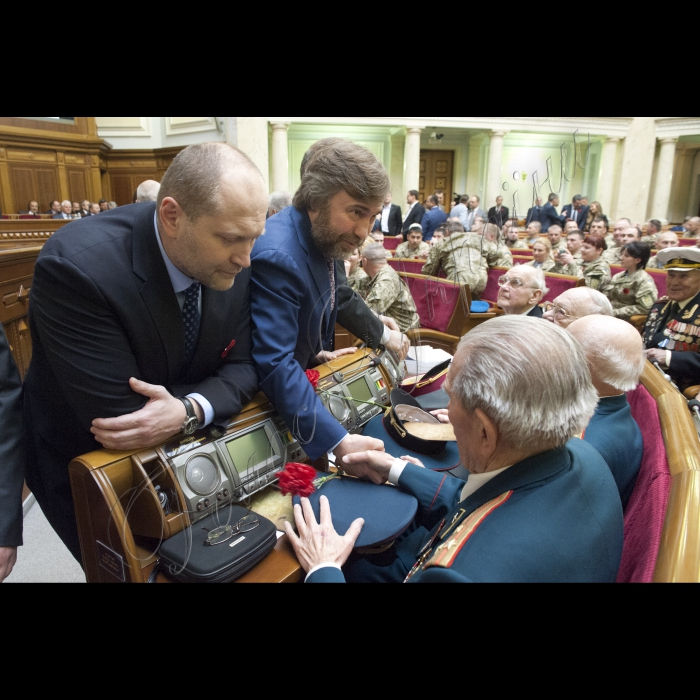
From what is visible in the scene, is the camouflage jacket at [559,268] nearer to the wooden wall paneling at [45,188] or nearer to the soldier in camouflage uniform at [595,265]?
the soldier in camouflage uniform at [595,265]

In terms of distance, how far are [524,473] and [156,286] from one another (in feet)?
2.94

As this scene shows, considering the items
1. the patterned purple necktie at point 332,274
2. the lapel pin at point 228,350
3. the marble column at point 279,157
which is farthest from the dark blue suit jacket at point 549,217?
the lapel pin at point 228,350

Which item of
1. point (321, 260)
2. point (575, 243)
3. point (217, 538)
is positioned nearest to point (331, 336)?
point (321, 260)

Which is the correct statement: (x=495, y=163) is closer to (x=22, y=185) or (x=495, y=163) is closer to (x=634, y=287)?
(x=634, y=287)

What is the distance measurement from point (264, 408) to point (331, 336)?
563mm

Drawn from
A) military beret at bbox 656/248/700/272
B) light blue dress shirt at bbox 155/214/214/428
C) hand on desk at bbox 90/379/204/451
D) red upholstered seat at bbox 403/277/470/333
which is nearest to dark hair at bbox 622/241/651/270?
military beret at bbox 656/248/700/272

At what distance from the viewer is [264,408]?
142cm

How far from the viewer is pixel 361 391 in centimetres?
176

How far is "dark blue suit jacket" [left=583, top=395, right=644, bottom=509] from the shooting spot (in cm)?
139

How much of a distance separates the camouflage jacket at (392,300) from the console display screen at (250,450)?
7.31 ft

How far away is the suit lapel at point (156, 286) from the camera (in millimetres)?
1151

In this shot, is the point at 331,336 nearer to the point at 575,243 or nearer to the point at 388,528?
the point at 388,528

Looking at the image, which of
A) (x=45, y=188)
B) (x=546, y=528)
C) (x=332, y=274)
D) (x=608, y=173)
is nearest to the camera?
(x=546, y=528)

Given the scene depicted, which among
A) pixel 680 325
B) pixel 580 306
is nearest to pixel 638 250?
pixel 680 325
